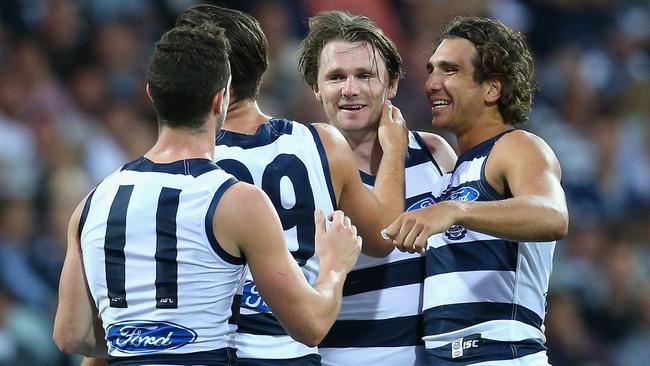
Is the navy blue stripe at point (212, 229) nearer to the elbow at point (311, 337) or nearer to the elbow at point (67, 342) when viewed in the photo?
the elbow at point (311, 337)

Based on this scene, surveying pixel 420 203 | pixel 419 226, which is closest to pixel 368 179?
pixel 420 203

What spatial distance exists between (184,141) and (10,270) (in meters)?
4.76

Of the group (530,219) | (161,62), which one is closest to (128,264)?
(161,62)

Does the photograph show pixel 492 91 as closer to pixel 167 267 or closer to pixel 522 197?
pixel 522 197

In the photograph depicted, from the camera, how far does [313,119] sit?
31.5 feet

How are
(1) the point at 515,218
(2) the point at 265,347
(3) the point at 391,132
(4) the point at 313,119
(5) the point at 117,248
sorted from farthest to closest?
1. (4) the point at 313,119
2. (3) the point at 391,132
3. (2) the point at 265,347
4. (1) the point at 515,218
5. (5) the point at 117,248

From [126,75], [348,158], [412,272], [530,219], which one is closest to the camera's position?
[530,219]

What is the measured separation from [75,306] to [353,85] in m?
1.67

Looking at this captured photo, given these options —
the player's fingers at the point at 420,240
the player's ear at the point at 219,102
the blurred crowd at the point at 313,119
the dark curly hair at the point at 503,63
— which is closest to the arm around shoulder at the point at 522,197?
the player's fingers at the point at 420,240

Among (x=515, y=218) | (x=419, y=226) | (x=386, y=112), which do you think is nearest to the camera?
(x=419, y=226)

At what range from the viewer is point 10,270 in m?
7.84

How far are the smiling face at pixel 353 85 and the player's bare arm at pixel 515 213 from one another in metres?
0.88

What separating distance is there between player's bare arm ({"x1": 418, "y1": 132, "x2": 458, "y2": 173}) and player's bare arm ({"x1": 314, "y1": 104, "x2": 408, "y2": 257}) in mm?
308

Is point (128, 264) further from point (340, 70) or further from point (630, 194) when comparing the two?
point (630, 194)
